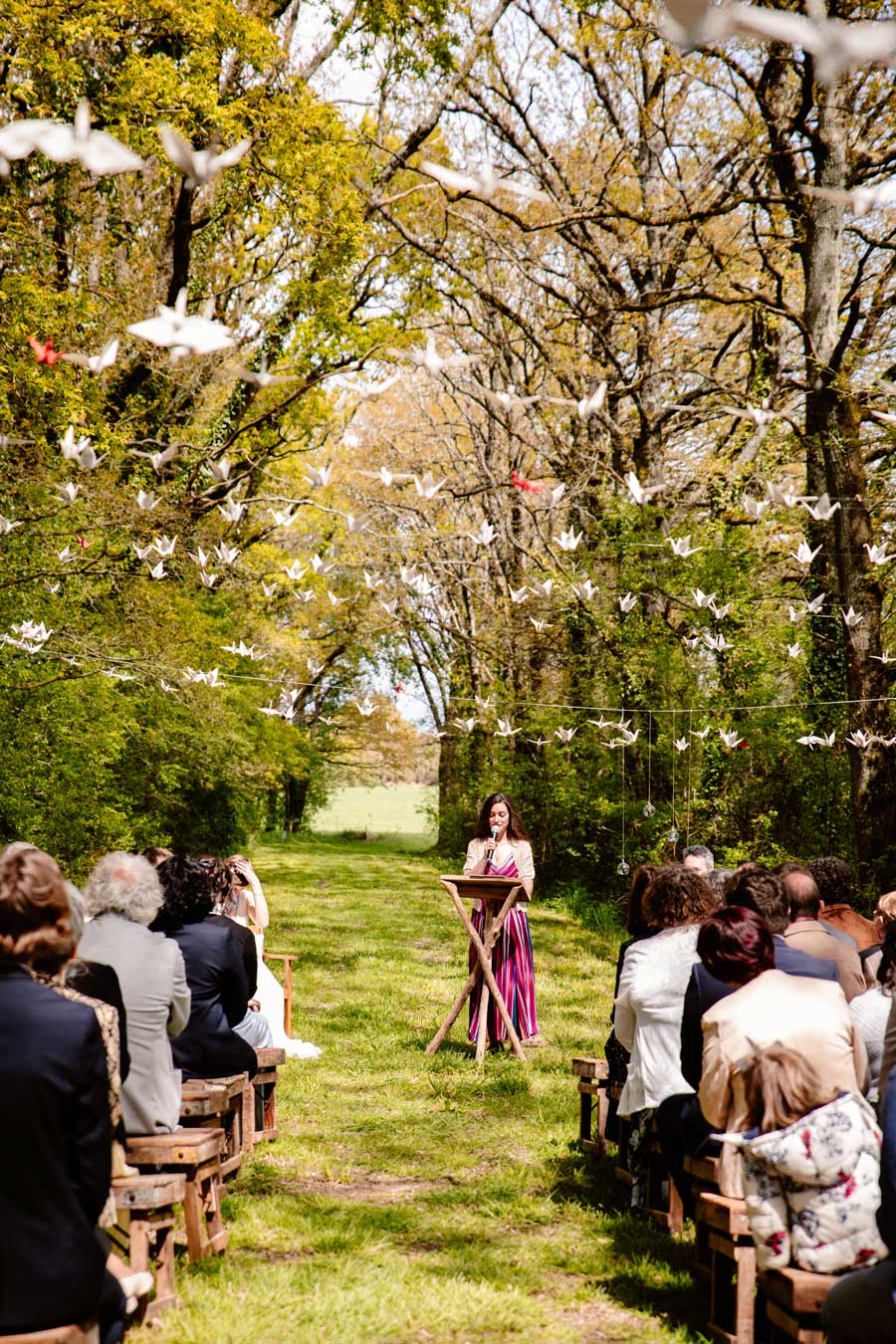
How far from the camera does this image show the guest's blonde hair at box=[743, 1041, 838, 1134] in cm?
332

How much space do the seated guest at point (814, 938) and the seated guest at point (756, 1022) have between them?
154 cm

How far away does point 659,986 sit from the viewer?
5.24 meters

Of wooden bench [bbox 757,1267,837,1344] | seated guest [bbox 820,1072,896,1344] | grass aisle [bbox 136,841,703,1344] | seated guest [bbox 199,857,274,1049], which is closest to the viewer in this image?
seated guest [bbox 820,1072,896,1344]

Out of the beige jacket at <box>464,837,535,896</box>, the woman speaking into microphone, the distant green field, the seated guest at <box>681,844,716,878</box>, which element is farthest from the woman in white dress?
the distant green field

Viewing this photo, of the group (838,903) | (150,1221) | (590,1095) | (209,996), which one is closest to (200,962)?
(209,996)

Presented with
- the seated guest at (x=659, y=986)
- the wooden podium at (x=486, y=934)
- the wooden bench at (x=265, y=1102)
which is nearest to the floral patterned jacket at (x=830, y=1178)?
the seated guest at (x=659, y=986)

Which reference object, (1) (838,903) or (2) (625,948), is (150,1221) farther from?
(1) (838,903)

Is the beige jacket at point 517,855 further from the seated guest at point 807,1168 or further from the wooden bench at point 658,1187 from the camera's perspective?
the seated guest at point 807,1168

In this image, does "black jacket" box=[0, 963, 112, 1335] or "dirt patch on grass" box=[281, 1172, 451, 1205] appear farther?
"dirt patch on grass" box=[281, 1172, 451, 1205]

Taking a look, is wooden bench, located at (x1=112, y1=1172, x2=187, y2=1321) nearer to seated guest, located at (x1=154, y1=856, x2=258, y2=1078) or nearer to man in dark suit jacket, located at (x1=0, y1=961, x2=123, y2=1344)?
man in dark suit jacket, located at (x1=0, y1=961, x2=123, y2=1344)

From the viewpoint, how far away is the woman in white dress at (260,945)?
723 centimetres

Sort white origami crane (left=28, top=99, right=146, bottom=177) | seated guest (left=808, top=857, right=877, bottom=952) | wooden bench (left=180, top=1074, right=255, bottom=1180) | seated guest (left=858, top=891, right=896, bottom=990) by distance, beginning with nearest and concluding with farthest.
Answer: white origami crane (left=28, top=99, right=146, bottom=177) < wooden bench (left=180, top=1074, right=255, bottom=1180) < seated guest (left=858, top=891, right=896, bottom=990) < seated guest (left=808, top=857, right=877, bottom=952)

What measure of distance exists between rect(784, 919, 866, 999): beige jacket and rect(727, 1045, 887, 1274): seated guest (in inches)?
92.3

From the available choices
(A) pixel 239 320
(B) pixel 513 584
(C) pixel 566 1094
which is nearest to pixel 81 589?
(A) pixel 239 320
